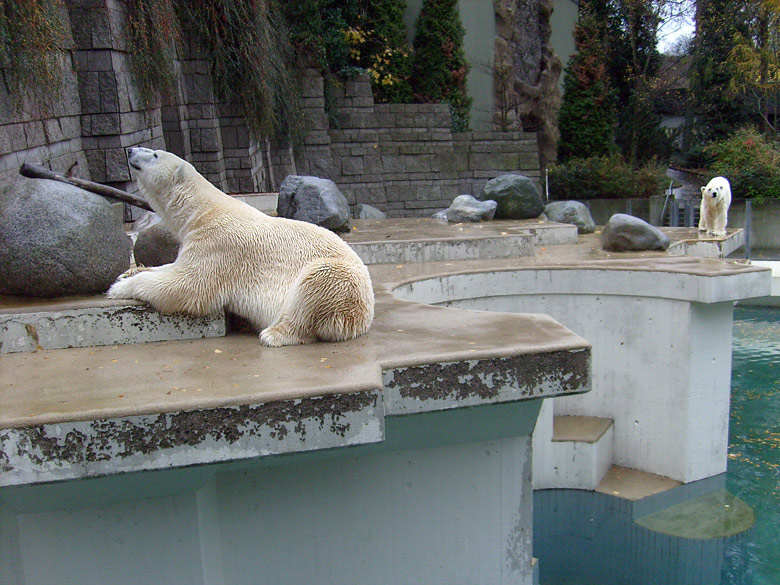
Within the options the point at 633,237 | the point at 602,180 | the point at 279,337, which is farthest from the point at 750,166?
the point at 279,337

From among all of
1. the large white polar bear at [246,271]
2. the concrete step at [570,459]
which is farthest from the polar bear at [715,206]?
the large white polar bear at [246,271]

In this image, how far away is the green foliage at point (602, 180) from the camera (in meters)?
15.3

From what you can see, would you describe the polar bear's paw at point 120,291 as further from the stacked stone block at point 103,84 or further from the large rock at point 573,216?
the large rock at point 573,216

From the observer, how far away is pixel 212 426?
2.12 m

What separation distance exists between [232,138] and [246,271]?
688cm

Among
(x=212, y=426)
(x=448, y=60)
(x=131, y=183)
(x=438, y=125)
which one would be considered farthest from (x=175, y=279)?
(x=448, y=60)

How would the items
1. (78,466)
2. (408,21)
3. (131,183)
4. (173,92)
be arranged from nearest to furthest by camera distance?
(78,466)
(131,183)
(173,92)
(408,21)

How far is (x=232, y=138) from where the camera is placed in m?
9.43

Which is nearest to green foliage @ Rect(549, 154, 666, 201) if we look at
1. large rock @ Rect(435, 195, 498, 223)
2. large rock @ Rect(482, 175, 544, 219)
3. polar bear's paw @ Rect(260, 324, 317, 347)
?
large rock @ Rect(482, 175, 544, 219)

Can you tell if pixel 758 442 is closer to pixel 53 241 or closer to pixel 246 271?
pixel 246 271

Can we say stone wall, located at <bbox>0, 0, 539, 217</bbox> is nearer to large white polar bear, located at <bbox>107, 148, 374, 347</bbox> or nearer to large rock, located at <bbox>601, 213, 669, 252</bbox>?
large white polar bear, located at <bbox>107, 148, 374, 347</bbox>

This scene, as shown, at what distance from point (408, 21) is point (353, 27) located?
1562mm

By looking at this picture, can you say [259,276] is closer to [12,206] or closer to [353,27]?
[12,206]

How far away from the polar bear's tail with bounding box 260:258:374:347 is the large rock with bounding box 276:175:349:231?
449cm
